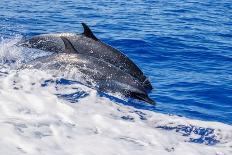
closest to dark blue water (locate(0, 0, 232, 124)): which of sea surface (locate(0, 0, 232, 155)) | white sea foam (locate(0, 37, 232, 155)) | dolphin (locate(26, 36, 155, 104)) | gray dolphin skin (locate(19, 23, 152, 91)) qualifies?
sea surface (locate(0, 0, 232, 155))

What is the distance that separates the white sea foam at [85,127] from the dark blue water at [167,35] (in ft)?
4.54

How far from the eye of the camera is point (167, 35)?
18.8m

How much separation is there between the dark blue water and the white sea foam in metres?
1.38

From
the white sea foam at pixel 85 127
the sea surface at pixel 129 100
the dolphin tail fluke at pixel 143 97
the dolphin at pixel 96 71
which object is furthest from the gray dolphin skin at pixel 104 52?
the white sea foam at pixel 85 127

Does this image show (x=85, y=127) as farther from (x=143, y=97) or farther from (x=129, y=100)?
(x=143, y=97)

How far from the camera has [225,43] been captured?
1805 centimetres

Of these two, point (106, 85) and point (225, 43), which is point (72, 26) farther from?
point (106, 85)

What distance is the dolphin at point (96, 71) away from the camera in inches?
408

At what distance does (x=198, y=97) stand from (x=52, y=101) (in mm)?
4041

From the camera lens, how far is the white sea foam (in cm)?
700

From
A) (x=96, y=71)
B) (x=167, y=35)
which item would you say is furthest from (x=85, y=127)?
(x=167, y=35)

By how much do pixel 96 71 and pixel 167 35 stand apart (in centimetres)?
848

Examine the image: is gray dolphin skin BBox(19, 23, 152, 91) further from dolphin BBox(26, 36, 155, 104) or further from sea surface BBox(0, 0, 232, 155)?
sea surface BBox(0, 0, 232, 155)

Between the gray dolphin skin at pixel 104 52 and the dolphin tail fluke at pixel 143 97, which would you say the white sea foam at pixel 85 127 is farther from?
the gray dolphin skin at pixel 104 52
